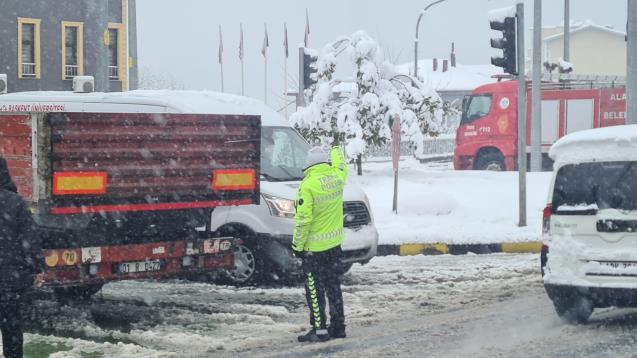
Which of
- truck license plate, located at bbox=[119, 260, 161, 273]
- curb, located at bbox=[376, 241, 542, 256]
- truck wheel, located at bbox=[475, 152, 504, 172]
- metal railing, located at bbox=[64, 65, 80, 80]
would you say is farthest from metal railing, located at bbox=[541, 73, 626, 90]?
metal railing, located at bbox=[64, 65, 80, 80]

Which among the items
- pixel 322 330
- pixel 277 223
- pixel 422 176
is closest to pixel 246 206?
pixel 277 223

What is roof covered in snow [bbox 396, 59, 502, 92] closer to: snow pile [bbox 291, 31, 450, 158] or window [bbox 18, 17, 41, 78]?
window [bbox 18, 17, 41, 78]

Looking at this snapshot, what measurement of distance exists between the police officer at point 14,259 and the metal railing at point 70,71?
35.6 meters

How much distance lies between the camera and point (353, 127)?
2066 centimetres

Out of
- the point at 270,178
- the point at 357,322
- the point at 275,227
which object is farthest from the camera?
the point at 270,178

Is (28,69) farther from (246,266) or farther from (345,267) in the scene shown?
(246,266)

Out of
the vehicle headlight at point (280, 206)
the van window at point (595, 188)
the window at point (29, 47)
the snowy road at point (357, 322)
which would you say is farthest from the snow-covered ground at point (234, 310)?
the window at point (29, 47)

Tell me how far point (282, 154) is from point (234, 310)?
9.18ft

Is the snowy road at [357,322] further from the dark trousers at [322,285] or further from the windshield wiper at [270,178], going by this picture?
the windshield wiper at [270,178]

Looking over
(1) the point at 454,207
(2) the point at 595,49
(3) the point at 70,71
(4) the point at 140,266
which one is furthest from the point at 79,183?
(2) the point at 595,49

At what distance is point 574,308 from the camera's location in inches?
356

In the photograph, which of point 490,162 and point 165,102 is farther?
point 490,162

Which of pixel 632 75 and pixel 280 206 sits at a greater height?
pixel 632 75

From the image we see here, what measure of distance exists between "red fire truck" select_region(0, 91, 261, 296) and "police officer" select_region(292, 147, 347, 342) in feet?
5.81
